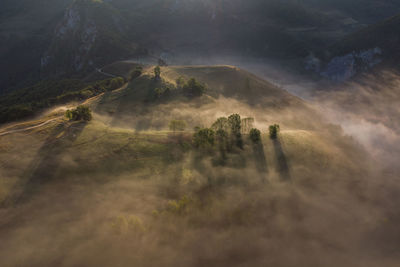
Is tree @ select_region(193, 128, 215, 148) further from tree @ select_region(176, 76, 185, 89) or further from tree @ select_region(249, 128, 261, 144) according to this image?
tree @ select_region(176, 76, 185, 89)

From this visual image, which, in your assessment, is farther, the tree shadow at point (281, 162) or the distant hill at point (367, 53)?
the distant hill at point (367, 53)

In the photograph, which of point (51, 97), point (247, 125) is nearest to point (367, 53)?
point (247, 125)

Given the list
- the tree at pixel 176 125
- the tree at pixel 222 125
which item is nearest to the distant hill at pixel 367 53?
the tree at pixel 222 125

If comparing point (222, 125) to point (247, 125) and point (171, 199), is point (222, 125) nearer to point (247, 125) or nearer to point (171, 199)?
point (247, 125)

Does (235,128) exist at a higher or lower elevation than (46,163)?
higher

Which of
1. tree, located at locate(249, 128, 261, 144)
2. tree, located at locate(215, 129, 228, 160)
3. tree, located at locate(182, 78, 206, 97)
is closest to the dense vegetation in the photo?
tree, located at locate(182, 78, 206, 97)

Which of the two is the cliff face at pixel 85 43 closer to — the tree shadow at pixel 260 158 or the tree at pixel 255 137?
the tree at pixel 255 137
